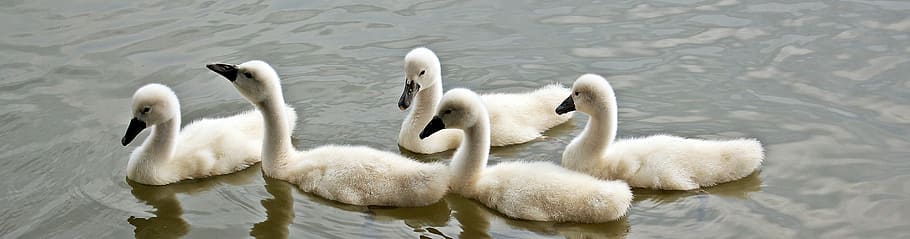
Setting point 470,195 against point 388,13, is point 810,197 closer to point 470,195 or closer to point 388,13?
point 470,195

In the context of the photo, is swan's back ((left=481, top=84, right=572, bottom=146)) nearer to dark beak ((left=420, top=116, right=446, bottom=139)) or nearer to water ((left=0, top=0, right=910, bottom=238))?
water ((left=0, top=0, right=910, bottom=238))

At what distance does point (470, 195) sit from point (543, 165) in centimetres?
45

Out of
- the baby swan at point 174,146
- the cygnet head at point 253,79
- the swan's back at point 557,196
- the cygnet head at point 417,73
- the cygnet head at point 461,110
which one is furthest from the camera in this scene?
the cygnet head at point 417,73

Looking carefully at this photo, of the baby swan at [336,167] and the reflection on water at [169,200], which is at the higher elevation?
the baby swan at [336,167]

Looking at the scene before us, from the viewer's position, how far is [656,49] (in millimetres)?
10164

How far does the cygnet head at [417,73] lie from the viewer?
802cm

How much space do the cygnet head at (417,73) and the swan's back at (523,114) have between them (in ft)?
1.53

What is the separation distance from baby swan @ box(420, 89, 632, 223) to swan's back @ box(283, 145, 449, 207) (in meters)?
0.18

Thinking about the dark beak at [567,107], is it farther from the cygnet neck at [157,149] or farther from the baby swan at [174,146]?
the cygnet neck at [157,149]

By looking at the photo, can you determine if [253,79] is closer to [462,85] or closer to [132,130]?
[132,130]

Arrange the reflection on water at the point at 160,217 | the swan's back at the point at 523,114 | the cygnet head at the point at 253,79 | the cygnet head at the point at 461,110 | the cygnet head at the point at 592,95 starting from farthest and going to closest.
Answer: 1. the swan's back at the point at 523,114
2. the cygnet head at the point at 253,79
3. the cygnet head at the point at 592,95
4. the reflection on water at the point at 160,217
5. the cygnet head at the point at 461,110

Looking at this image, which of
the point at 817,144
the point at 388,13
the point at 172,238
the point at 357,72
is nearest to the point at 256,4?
the point at 388,13

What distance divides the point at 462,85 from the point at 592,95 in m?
2.27

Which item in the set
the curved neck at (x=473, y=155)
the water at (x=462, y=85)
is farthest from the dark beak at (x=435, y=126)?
the water at (x=462, y=85)
